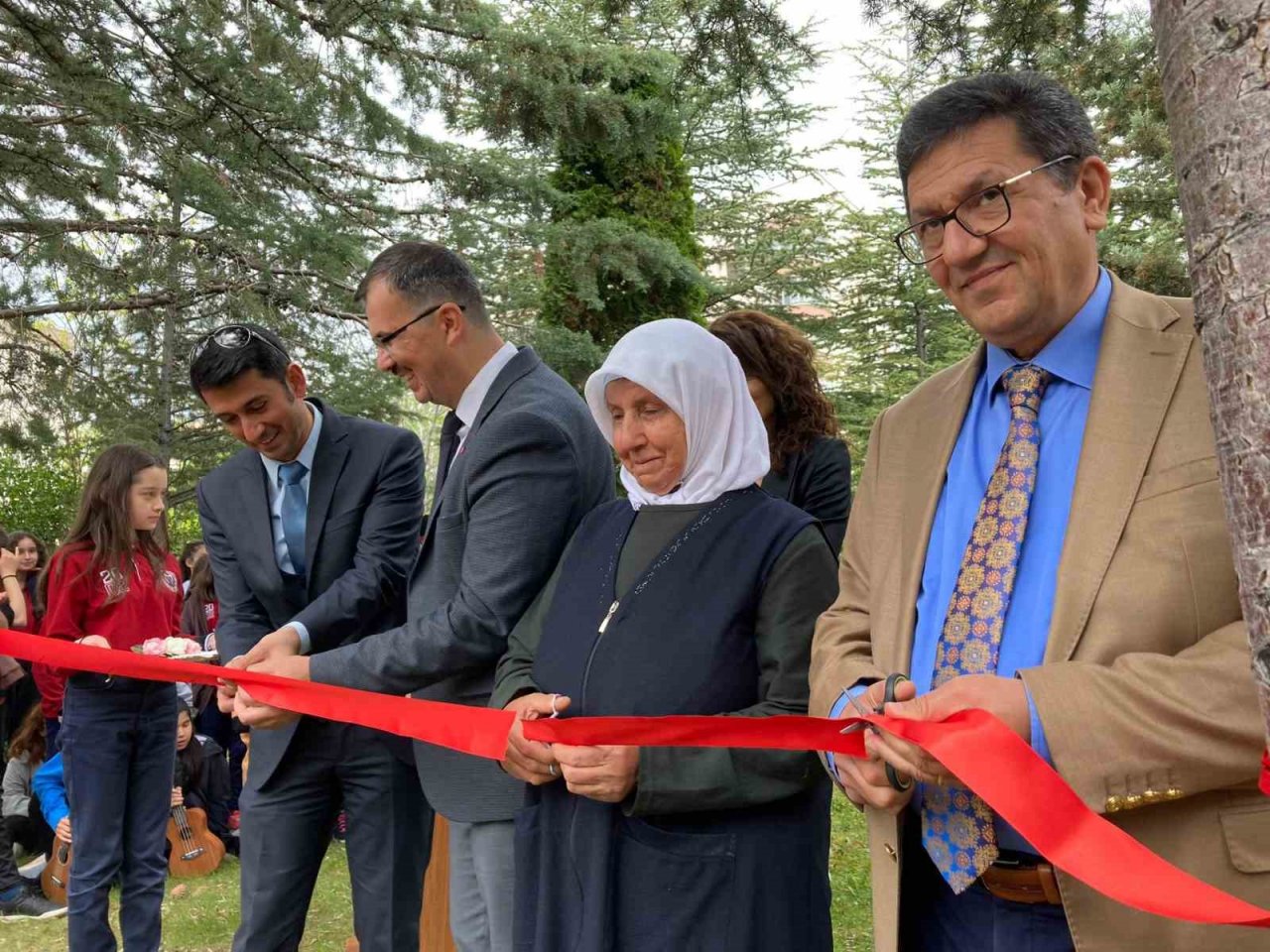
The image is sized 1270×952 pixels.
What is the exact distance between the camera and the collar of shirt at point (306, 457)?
379 centimetres

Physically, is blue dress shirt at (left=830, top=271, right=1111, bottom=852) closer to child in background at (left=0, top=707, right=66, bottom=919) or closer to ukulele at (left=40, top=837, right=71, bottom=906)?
ukulele at (left=40, top=837, right=71, bottom=906)

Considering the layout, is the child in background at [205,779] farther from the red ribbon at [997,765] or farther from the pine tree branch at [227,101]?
the red ribbon at [997,765]

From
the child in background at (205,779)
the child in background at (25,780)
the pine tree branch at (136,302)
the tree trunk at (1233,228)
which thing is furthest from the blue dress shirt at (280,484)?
the pine tree branch at (136,302)

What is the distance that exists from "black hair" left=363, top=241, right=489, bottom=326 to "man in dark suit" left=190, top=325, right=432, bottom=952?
552 millimetres

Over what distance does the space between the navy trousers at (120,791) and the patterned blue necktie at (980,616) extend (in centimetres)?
406

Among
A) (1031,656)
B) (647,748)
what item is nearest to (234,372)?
(647,748)

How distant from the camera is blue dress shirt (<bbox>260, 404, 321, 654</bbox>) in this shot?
372 cm

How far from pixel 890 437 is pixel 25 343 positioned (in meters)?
8.68

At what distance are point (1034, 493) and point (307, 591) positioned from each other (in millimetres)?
2459

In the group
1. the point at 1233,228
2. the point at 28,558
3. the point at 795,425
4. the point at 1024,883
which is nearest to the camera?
the point at 1233,228

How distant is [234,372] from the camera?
3680 mm

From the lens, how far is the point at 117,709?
197 inches

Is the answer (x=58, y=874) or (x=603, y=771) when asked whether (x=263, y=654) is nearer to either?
(x=603, y=771)

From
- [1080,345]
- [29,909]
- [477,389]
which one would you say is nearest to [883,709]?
[1080,345]
